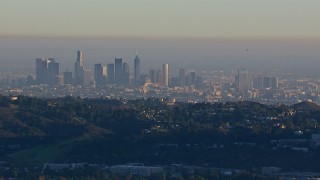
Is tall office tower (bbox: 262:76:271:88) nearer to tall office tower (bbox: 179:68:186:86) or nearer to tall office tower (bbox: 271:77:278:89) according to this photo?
tall office tower (bbox: 271:77:278:89)

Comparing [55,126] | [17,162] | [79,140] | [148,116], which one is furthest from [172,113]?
[17,162]

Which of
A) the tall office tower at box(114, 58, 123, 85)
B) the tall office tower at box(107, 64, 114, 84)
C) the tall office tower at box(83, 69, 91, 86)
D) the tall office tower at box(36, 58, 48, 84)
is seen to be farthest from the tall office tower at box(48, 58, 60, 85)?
the tall office tower at box(114, 58, 123, 85)

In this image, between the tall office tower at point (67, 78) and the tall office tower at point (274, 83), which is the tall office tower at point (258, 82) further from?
the tall office tower at point (67, 78)

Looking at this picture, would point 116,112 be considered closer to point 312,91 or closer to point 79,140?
point 79,140

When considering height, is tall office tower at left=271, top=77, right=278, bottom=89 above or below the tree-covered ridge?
below

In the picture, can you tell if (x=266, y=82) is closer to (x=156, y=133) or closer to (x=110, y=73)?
(x=110, y=73)
